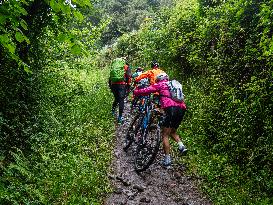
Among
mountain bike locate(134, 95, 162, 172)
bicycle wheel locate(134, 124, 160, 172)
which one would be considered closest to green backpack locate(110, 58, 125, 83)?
mountain bike locate(134, 95, 162, 172)

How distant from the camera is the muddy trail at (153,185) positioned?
7.70 meters

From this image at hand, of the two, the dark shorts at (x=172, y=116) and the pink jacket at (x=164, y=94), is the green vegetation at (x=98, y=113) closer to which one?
the dark shorts at (x=172, y=116)

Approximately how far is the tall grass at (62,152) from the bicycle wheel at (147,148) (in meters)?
0.83

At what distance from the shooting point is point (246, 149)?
28.9 ft

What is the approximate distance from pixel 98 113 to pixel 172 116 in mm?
4863

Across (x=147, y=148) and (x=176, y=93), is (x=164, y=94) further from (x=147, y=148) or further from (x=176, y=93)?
(x=147, y=148)

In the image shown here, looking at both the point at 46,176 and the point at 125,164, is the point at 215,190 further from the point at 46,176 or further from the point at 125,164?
the point at 46,176

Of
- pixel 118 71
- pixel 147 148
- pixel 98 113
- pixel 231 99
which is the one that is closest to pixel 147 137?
pixel 147 148

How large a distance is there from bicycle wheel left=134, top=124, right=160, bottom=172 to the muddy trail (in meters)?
0.26

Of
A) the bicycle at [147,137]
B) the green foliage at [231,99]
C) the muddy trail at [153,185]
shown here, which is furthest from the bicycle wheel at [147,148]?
the green foliage at [231,99]

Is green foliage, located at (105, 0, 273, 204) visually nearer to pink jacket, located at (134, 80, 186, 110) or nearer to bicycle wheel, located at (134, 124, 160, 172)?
bicycle wheel, located at (134, 124, 160, 172)

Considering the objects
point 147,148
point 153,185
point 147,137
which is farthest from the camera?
point 147,137

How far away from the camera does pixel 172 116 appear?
8.37 meters

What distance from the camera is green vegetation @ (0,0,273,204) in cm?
717
